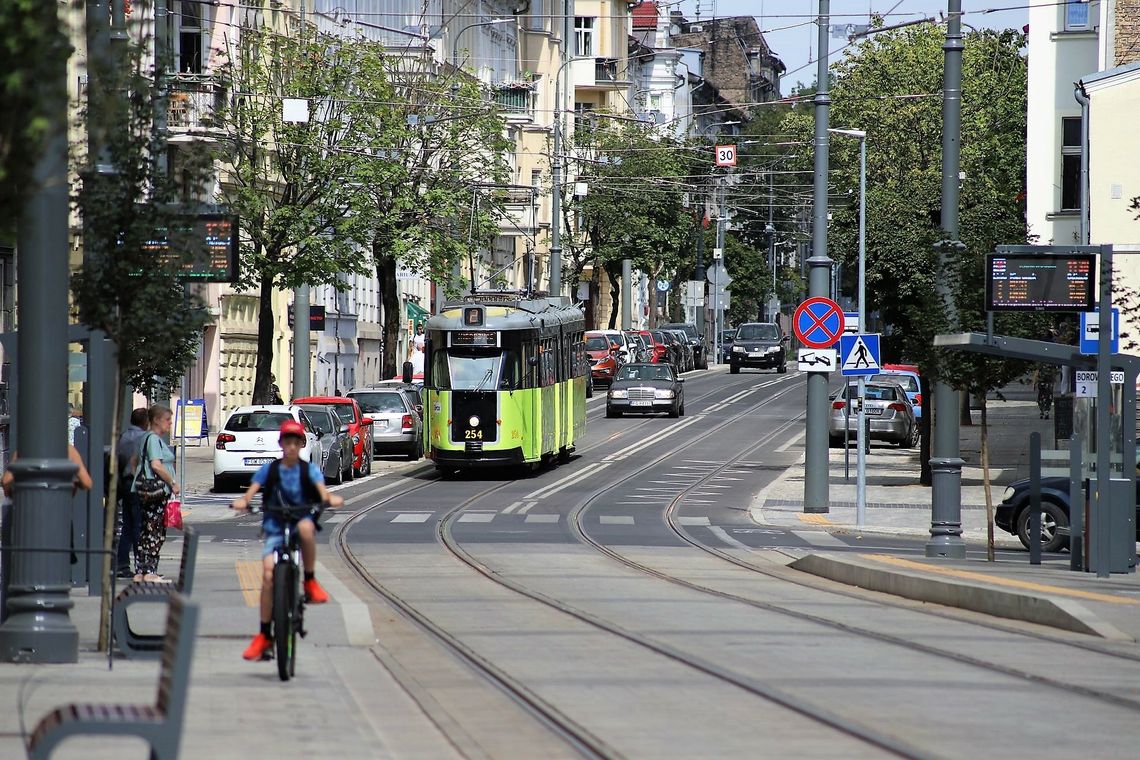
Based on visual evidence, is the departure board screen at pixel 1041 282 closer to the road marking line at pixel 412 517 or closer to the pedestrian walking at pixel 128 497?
the pedestrian walking at pixel 128 497

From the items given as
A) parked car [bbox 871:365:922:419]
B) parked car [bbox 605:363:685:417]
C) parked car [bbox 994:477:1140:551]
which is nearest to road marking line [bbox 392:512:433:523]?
parked car [bbox 994:477:1140:551]

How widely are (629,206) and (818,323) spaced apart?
59.2 meters

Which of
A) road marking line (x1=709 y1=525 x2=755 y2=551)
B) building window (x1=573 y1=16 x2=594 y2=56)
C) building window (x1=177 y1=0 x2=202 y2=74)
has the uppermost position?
building window (x1=573 y1=16 x2=594 y2=56)

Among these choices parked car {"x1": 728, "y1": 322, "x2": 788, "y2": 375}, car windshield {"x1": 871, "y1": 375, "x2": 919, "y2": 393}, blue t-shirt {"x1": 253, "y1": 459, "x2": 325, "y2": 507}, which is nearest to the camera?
blue t-shirt {"x1": 253, "y1": 459, "x2": 325, "y2": 507}

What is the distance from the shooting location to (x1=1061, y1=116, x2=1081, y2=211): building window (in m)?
44.0

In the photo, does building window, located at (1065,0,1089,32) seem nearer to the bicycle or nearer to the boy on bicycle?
the boy on bicycle

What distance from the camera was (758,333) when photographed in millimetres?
87000

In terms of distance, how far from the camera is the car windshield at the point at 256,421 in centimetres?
3456

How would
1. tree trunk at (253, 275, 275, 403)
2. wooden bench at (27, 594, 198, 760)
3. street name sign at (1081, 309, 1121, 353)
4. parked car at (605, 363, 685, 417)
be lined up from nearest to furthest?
wooden bench at (27, 594, 198, 760)
street name sign at (1081, 309, 1121, 353)
tree trunk at (253, 275, 275, 403)
parked car at (605, 363, 685, 417)

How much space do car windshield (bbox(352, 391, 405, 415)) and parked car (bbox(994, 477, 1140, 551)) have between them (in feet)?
63.7

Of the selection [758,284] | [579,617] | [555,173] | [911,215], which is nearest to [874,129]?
[555,173]

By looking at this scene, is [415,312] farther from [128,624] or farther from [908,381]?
[128,624]

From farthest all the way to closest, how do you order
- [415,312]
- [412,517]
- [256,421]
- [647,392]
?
[415,312] < [647,392] < [256,421] < [412,517]

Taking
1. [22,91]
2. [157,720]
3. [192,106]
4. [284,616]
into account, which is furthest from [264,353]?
[157,720]
